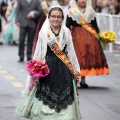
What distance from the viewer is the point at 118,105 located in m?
11.8

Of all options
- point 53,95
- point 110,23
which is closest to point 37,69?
point 53,95

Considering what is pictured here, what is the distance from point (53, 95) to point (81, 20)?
466 centimetres

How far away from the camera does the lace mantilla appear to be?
9070 millimetres

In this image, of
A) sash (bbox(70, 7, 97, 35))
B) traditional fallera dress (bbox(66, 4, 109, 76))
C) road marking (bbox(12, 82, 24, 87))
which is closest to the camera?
sash (bbox(70, 7, 97, 35))

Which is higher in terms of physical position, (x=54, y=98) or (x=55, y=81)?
(x=55, y=81)

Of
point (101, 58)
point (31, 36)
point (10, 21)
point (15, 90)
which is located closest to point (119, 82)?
point (101, 58)

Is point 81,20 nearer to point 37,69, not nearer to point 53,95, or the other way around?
point 53,95

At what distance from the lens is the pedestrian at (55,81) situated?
9023 mm

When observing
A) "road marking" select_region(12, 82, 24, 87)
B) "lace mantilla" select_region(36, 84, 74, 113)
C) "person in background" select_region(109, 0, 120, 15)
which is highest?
"lace mantilla" select_region(36, 84, 74, 113)

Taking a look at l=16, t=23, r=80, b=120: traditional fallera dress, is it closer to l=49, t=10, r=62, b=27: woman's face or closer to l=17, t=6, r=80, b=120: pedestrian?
l=17, t=6, r=80, b=120: pedestrian

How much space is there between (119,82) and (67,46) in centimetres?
570

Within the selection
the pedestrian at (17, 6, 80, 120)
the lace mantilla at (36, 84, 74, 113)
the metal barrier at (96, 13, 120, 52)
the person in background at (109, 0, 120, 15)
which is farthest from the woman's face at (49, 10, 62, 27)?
the person in background at (109, 0, 120, 15)

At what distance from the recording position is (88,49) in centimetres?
1378

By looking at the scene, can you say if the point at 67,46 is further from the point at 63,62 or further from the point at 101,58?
the point at 101,58
